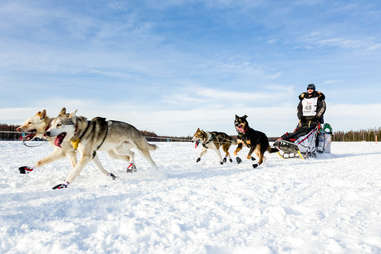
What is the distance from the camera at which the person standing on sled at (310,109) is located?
31.0 feet

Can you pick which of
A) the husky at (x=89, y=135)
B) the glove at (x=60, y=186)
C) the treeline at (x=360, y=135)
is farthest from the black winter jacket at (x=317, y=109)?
the treeline at (x=360, y=135)

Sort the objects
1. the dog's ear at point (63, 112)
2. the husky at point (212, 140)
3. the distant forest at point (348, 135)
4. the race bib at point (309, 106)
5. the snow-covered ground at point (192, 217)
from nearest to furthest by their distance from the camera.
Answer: the snow-covered ground at point (192, 217) < the dog's ear at point (63, 112) < the husky at point (212, 140) < the race bib at point (309, 106) < the distant forest at point (348, 135)

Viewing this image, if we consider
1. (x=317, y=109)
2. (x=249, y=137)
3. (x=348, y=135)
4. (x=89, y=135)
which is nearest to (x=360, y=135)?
(x=348, y=135)

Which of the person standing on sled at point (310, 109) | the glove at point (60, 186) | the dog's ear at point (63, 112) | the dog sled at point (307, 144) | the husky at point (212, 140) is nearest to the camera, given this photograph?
the glove at point (60, 186)

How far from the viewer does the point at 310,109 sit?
9.66m

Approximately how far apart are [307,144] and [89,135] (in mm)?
6961

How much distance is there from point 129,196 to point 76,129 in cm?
173

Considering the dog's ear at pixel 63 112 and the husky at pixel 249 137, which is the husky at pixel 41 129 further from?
the husky at pixel 249 137

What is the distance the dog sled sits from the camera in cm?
885

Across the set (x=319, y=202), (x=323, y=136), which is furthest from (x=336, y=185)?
(x=323, y=136)

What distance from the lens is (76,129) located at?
180 inches

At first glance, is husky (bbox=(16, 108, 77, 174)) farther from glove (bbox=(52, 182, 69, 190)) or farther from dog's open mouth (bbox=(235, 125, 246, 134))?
dog's open mouth (bbox=(235, 125, 246, 134))

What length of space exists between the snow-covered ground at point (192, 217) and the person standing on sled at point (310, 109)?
5209mm

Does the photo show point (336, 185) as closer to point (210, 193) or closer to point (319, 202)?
point (319, 202)
